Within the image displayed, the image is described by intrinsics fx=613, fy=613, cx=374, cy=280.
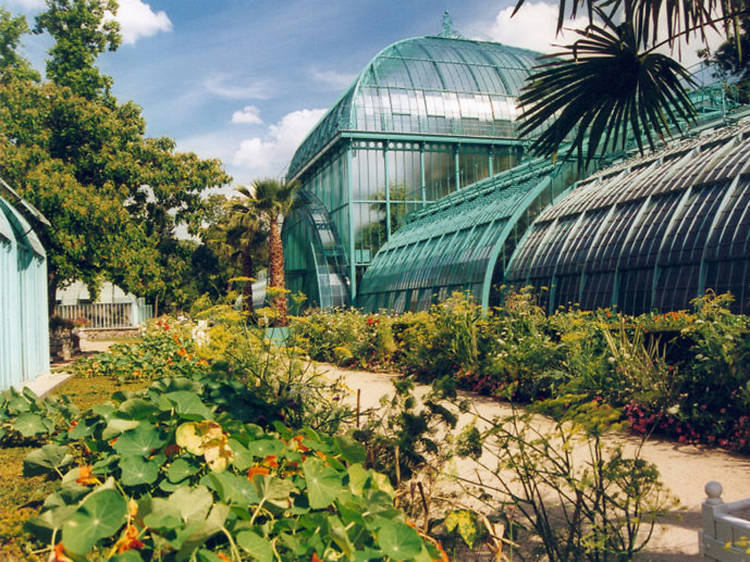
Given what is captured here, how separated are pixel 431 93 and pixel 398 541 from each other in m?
24.9

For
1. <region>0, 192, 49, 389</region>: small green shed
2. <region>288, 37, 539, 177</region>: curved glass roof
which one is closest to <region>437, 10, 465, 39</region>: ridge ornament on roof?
<region>288, 37, 539, 177</region>: curved glass roof

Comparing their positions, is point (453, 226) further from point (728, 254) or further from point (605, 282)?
point (728, 254)

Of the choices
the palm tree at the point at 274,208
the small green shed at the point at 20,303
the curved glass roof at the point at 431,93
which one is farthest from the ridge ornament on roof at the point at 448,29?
the small green shed at the point at 20,303

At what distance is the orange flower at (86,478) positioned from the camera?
2.85 meters

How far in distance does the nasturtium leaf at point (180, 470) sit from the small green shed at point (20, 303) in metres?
6.76

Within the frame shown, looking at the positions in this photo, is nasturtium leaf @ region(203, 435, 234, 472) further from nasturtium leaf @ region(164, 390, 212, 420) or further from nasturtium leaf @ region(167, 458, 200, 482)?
nasturtium leaf @ region(164, 390, 212, 420)

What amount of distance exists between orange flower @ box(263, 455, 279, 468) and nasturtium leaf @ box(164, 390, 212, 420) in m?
0.37

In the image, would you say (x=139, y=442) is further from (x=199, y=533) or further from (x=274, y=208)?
(x=274, y=208)

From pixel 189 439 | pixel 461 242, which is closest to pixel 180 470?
pixel 189 439

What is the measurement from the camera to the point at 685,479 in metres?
4.92

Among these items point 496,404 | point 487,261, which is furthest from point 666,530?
point 487,261

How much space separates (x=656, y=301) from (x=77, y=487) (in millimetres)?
10461

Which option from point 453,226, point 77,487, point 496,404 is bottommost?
point 496,404

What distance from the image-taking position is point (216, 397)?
4047 millimetres
